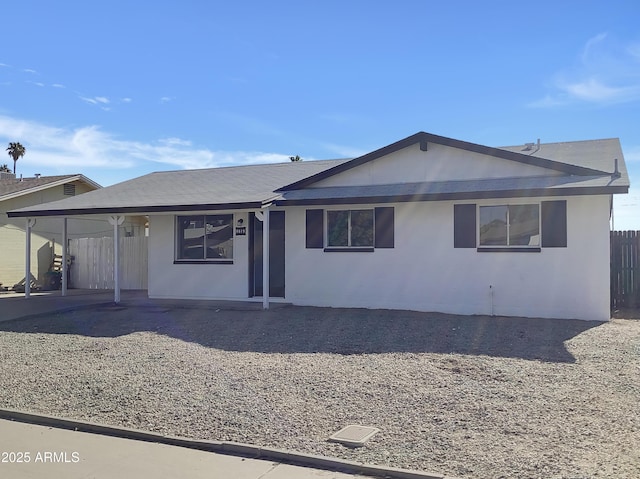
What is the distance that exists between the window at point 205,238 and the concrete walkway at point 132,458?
9932 mm

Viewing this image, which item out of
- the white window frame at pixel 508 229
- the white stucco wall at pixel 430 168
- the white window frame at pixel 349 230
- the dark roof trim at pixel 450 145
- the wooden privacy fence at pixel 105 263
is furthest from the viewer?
the wooden privacy fence at pixel 105 263

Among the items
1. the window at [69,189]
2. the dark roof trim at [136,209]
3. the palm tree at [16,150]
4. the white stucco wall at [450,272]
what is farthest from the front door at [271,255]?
the palm tree at [16,150]

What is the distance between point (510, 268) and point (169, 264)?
9547mm

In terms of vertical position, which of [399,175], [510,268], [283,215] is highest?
[399,175]

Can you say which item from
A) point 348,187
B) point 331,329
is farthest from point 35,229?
point 331,329

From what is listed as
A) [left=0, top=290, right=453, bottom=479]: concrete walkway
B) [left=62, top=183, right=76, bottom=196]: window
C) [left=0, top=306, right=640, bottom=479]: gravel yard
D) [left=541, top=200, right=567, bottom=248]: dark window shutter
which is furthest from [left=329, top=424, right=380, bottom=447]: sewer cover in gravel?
[left=62, top=183, right=76, bottom=196]: window

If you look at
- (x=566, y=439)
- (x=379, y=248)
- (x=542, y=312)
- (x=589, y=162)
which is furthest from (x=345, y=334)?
(x=589, y=162)

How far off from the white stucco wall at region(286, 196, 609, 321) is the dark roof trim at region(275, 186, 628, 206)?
0.73 metres

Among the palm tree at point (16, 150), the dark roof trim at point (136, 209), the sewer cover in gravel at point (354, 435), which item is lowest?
the sewer cover in gravel at point (354, 435)

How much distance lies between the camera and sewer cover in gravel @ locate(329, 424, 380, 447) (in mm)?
5270

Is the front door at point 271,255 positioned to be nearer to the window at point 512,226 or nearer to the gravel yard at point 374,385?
the gravel yard at point 374,385

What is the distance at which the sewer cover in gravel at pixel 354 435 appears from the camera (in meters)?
5.27

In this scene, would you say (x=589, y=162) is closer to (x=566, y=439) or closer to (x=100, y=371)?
(x=566, y=439)

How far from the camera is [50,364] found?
28.7 feet
